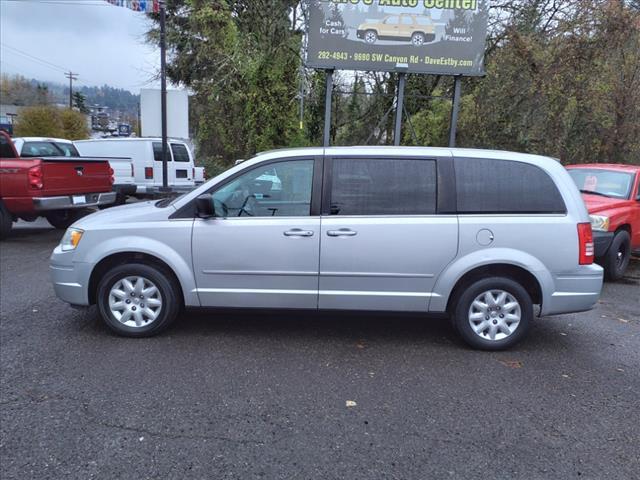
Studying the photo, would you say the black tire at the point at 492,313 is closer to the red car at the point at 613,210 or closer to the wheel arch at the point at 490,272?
the wheel arch at the point at 490,272

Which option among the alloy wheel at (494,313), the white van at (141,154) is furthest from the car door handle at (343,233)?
the white van at (141,154)

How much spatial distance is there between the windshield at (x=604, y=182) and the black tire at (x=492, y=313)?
4450 millimetres

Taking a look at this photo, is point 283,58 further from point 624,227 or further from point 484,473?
point 484,473

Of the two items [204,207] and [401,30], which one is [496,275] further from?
[401,30]

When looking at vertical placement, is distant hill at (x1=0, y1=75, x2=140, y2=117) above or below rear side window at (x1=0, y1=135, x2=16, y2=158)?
above

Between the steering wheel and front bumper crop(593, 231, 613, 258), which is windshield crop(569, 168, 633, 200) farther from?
the steering wheel

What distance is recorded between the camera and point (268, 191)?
14.6 feet

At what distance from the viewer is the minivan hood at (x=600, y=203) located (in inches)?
281

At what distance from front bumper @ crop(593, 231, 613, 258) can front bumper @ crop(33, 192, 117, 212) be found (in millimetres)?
8544

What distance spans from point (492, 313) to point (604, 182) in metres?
4.91

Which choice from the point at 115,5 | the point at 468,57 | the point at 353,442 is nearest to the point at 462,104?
the point at 468,57

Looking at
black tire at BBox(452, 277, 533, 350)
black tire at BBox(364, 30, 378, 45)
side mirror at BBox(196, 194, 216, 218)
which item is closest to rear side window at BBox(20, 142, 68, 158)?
black tire at BBox(364, 30, 378, 45)

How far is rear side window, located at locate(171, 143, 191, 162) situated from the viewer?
579 inches

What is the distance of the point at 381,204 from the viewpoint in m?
4.32
